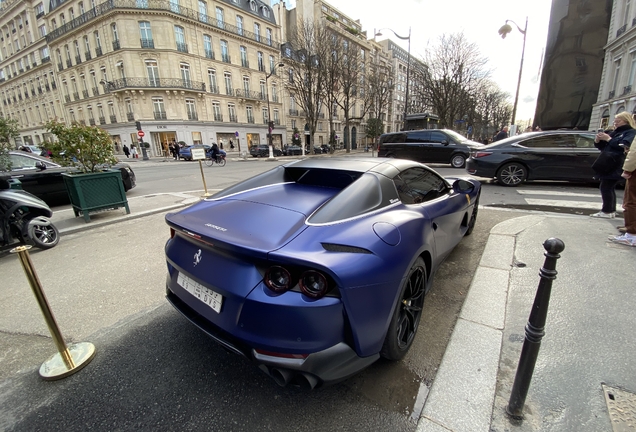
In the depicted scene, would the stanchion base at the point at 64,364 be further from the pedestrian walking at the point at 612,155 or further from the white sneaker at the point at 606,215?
the white sneaker at the point at 606,215

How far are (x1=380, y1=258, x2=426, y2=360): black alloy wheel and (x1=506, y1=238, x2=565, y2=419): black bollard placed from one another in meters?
0.66

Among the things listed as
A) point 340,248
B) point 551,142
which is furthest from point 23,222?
point 551,142

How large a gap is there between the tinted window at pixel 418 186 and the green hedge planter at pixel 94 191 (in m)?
5.97

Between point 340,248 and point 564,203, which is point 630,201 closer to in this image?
point 564,203

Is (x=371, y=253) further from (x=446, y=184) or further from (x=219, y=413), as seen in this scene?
(x=446, y=184)

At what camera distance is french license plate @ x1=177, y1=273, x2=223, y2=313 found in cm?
168

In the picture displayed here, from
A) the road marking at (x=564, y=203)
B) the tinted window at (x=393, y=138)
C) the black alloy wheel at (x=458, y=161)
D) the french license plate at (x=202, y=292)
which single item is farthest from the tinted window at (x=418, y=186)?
the tinted window at (x=393, y=138)

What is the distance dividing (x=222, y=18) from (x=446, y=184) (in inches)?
1806

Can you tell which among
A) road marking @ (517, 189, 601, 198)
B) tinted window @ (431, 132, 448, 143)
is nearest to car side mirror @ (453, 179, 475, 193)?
road marking @ (517, 189, 601, 198)

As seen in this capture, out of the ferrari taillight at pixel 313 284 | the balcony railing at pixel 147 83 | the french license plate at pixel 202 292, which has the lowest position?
the french license plate at pixel 202 292

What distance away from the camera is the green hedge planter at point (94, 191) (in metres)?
5.44

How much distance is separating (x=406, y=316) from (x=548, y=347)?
110cm

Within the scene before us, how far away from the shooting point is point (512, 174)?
8164mm

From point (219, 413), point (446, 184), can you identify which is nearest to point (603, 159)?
point (446, 184)
